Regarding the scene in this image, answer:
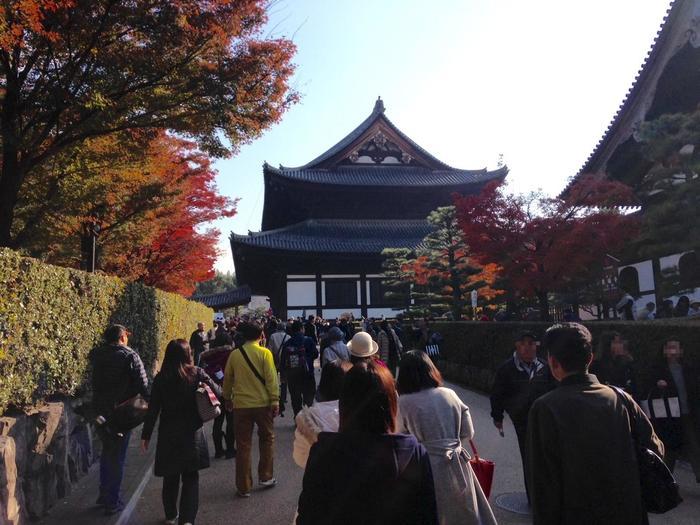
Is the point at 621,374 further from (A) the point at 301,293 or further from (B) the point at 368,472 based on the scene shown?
(A) the point at 301,293

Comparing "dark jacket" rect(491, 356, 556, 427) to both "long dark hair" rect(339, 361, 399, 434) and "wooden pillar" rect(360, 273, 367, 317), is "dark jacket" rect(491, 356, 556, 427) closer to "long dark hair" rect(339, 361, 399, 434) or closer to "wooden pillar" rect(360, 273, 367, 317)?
"long dark hair" rect(339, 361, 399, 434)

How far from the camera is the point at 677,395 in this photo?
17.2 ft

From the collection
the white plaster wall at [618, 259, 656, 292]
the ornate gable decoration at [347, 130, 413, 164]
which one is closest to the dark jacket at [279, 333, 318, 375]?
the white plaster wall at [618, 259, 656, 292]

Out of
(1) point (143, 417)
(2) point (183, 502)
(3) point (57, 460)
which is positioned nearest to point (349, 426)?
(2) point (183, 502)

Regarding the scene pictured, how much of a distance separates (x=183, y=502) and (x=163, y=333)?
8995 millimetres

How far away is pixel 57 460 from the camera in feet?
17.7

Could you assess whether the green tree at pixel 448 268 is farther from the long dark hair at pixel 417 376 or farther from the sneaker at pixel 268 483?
the long dark hair at pixel 417 376

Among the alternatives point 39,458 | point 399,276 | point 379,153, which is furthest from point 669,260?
point 379,153

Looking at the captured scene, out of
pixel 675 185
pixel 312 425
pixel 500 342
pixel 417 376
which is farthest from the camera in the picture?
pixel 500 342

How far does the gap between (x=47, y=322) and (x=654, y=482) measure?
5.20 m

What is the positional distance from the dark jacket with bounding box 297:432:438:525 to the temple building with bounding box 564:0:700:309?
937 cm

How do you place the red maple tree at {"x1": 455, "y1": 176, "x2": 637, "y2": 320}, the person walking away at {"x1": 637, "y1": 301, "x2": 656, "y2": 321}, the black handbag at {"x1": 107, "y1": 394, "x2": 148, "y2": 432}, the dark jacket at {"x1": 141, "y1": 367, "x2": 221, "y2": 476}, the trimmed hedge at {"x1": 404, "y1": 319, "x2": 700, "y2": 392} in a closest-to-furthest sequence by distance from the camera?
the dark jacket at {"x1": 141, "y1": 367, "x2": 221, "y2": 476}, the black handbag at {"x1": 107, "y1": 394, "x2": 148, "y2": 432}, the trimmed hedge at {"x1": 404, "y1": 319, "x2": 700, "y2": 392}, the red maple tree at {"x1": 455, "y1": 176, "x2": 637, "y2": 320}, the person walking away at {"x1": 637, "y1": 301, "x2": 656, "y2": 321}

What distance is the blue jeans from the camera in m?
5.00

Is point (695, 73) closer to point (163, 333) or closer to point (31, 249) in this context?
point (163, 333)
